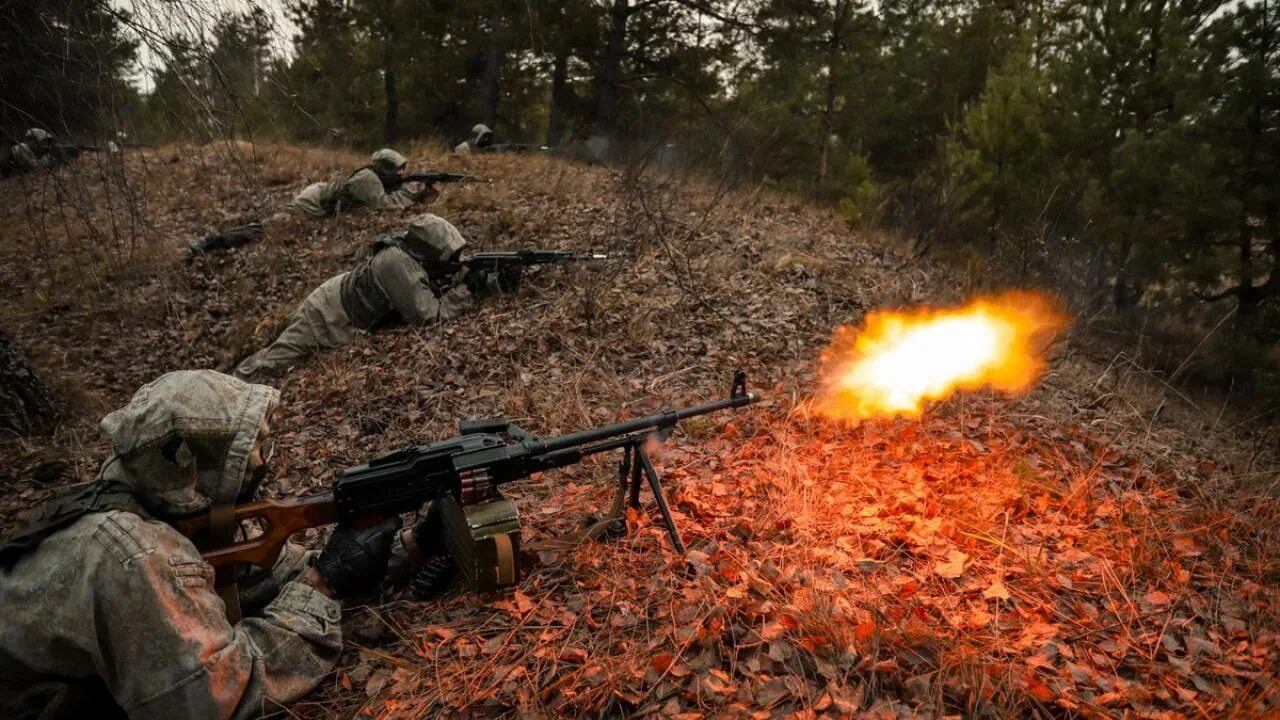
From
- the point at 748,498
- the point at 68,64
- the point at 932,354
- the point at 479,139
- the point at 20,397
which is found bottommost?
the point at 748,498

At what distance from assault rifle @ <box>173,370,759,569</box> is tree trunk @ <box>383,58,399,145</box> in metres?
20.7

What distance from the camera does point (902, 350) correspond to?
6.42 m

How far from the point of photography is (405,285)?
7.34m

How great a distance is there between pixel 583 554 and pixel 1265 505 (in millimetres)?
4395

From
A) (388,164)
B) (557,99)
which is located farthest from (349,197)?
(557,99)

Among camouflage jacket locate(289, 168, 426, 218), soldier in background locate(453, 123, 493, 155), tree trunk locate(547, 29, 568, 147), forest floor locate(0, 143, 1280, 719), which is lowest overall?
forest floor locate(0, 143, 1280, 719)

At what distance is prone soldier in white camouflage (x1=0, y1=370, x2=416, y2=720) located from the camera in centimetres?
231

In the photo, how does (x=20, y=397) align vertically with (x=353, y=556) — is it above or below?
below

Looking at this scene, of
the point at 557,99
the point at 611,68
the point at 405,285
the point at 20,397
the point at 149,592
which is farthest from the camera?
the point at 557,99

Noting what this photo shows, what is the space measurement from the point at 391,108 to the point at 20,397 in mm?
18309

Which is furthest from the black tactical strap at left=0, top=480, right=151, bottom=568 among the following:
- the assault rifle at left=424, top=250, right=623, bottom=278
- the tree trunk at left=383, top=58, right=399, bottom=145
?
the tree trunk at left=383, top=58, right=399, bottom=145

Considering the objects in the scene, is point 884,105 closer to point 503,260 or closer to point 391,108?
point 503,260

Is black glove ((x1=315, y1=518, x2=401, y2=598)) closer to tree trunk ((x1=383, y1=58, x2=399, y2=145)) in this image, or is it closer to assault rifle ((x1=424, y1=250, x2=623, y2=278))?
assault rifle ((x1=424, y1=250, x2=623, y2=278))

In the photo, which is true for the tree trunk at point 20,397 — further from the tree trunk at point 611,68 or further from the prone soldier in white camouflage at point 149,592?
the tree trunk at point 611,68
